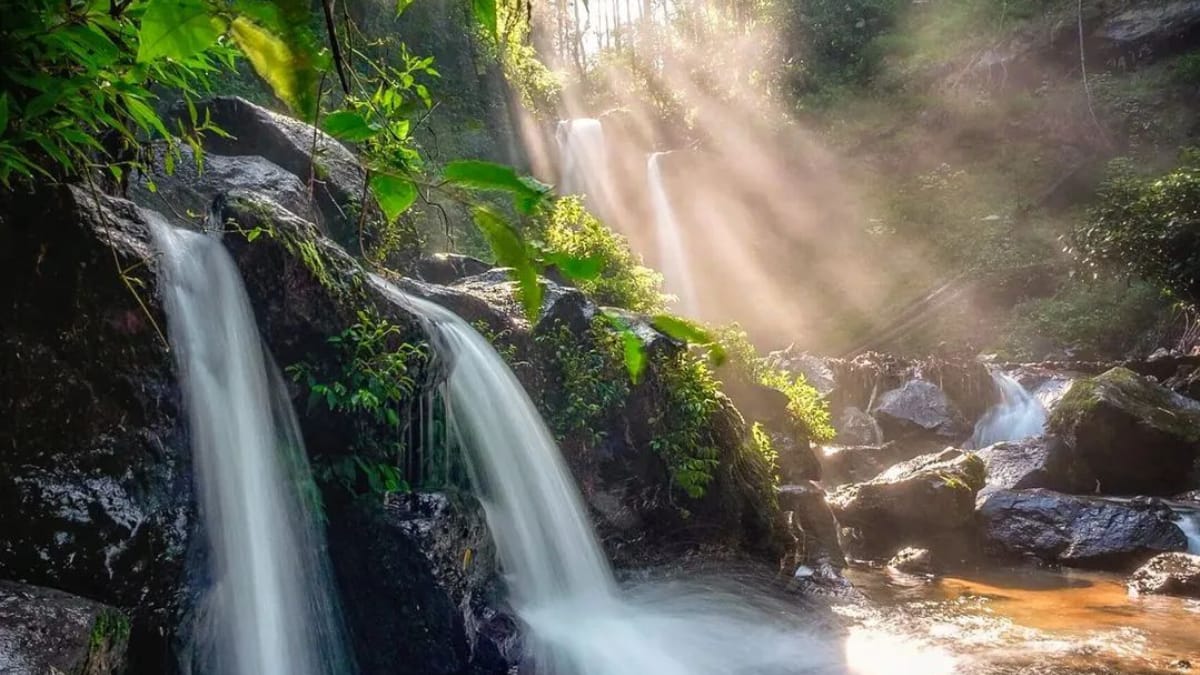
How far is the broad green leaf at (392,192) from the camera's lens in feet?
3.05

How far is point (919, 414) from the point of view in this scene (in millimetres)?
13516

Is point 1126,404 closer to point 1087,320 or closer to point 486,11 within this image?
point 1087,320

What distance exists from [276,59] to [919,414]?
560 inches

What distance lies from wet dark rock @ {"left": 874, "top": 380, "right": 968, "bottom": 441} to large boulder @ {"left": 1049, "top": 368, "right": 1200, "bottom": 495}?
112 inches

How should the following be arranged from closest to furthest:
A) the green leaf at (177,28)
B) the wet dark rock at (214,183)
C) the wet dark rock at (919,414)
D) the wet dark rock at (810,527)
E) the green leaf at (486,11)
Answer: the green leaf at (177,28) < the green leaf at (486,11) < the wet dark rock at (214,183) < the wet dark rock at (810,527) < the wet dark rock at (919,414)

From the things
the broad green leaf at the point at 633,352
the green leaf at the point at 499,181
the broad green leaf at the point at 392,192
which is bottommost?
the broad green leaf at the point at 633,352

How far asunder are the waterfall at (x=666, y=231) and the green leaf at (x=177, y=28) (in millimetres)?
22244

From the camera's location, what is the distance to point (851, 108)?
84.8ft

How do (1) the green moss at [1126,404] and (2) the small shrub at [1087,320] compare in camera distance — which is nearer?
(1) the green moss at [1126,404]

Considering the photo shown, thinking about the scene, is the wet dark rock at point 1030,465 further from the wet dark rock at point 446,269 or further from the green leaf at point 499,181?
the green leaf at point 499,181

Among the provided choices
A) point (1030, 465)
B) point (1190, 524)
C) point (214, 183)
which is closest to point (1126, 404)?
point (1030, 465)

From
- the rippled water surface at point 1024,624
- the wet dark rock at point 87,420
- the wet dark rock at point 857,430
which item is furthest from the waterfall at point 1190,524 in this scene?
the wet dark rock at point 87,420

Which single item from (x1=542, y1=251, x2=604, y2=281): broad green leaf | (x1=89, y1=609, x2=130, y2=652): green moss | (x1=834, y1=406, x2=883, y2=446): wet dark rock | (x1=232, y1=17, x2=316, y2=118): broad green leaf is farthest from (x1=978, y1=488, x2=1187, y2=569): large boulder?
(x1=232, y1=17, x2=316, y2=118): broad green leaf

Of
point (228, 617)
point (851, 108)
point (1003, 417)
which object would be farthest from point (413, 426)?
point (851, 108)
